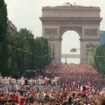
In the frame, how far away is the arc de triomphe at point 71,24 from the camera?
15425 cm

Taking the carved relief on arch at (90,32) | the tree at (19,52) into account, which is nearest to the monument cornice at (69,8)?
the carved relief on arch at (90,32)

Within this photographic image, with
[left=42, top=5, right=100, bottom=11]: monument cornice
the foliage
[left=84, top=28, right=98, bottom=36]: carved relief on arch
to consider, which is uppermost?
[left=42, top=5, right=100, bottom=11]: monument cornice

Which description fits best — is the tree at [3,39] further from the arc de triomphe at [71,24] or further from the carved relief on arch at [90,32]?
the carved relief on arch at [90,32]

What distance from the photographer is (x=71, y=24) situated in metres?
154

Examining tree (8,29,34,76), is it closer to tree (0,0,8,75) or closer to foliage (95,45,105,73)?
tree (0,0,8,75)

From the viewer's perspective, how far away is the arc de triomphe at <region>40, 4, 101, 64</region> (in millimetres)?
154250

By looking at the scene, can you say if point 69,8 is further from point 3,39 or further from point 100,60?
point 3,39

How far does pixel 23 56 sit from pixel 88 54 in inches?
2485

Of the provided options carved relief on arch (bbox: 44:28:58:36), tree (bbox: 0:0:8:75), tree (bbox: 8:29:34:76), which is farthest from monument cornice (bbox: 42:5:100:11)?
tree (bbox: 0:0:8:75)

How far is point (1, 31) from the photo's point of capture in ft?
210

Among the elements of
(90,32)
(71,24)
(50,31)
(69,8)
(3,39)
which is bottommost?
(3,39)

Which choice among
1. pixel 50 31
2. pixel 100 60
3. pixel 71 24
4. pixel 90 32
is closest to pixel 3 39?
pixel 100 60

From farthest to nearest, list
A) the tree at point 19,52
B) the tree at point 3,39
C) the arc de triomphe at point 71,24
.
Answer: the arc de triomphe at point 71,24 < the tree at point 19,52 < the tree at point 3,39

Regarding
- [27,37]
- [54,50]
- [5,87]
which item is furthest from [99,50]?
[5,87]
